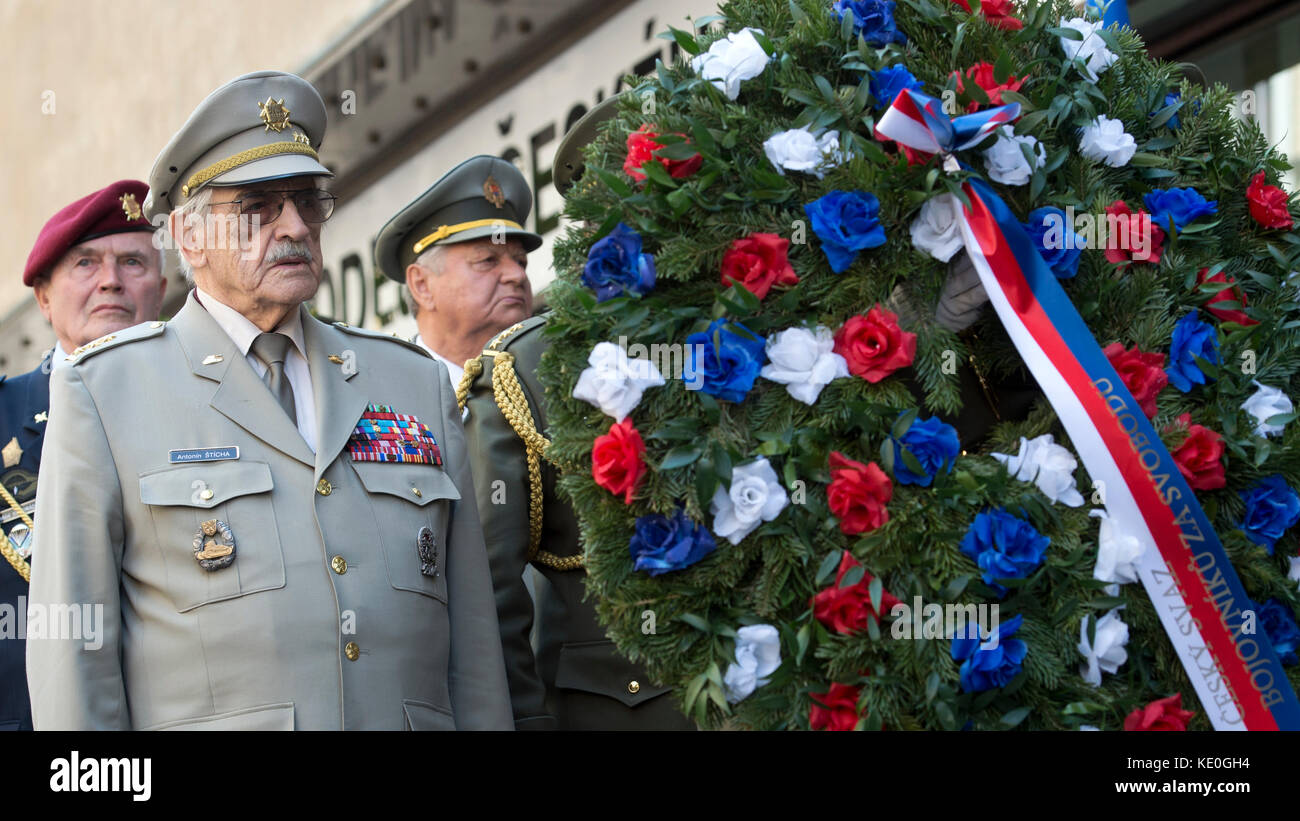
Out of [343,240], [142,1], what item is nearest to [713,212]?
[343,240]

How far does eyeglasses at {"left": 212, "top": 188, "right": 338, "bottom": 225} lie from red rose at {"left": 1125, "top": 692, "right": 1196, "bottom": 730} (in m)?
1.72

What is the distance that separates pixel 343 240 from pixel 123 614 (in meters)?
7.03

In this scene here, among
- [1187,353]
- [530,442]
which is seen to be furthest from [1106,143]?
[530,442]

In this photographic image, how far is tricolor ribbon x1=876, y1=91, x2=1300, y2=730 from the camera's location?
8.12ft

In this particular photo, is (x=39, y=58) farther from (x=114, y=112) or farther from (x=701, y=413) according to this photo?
(x=701, y=413)

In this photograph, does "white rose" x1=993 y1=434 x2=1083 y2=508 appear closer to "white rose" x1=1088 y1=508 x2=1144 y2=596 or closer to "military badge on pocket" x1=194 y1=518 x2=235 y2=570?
"white rose" x1=1088 y1=508 x2=1144 y2=596

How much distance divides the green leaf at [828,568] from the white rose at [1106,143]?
0.95m

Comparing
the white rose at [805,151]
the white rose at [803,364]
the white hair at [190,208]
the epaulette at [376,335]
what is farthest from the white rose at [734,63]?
the white hair at [190,208]

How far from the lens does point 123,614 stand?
2.62 m

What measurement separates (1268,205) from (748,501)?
1285 mm

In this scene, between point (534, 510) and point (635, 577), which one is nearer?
point (635, 577)

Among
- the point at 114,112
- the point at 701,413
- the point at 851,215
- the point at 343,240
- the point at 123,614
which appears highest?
the point at 114,112

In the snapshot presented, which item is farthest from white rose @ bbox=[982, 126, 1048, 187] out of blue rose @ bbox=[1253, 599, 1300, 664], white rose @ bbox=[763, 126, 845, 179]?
blue rose @ bbox=[1253, 599, 1300, 664]
